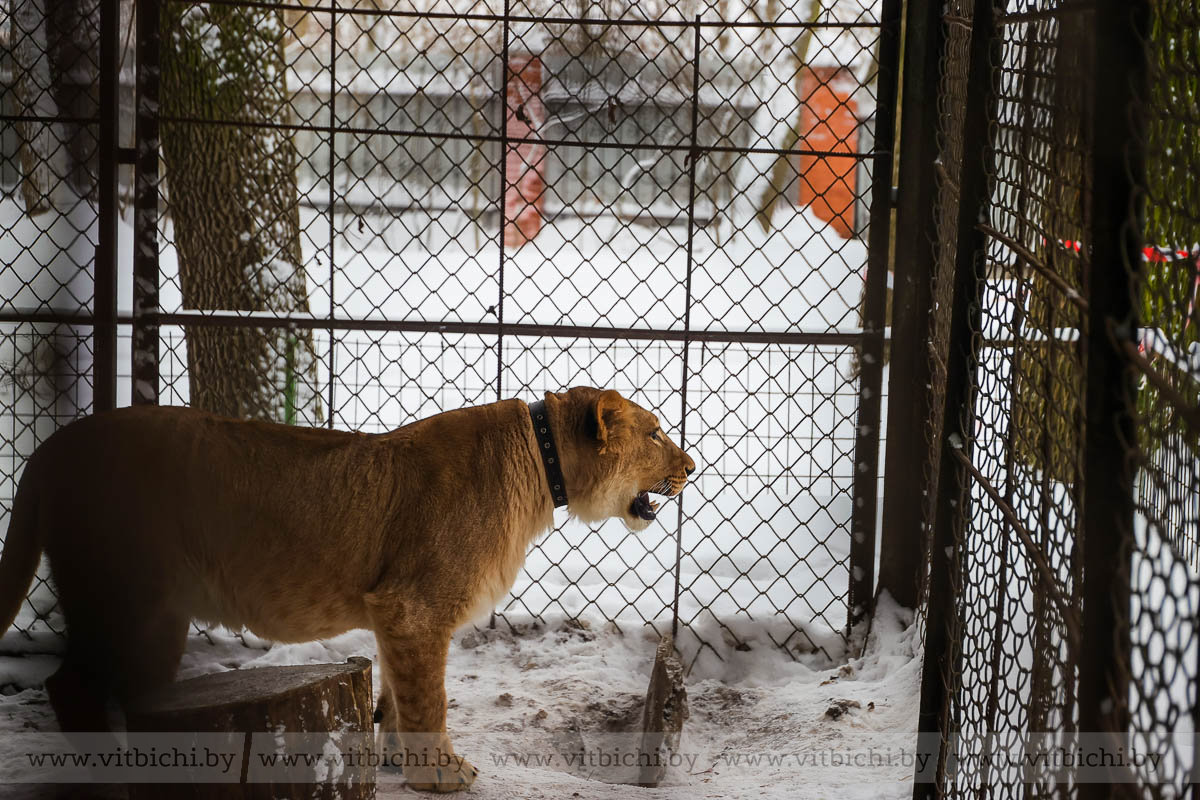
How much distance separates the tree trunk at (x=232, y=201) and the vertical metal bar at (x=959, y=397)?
10.4 ft

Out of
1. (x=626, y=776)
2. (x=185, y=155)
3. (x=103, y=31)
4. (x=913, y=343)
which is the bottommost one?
(x=626, y=776)

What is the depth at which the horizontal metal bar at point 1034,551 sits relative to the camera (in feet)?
6.97

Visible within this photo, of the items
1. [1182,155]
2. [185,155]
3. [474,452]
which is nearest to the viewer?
[1182,155]

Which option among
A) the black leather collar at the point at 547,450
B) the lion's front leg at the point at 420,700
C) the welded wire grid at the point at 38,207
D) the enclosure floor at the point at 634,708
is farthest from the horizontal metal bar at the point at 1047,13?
the welded wire grid at the point at 38,207

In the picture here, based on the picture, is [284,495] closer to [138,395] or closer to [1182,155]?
[138,395]

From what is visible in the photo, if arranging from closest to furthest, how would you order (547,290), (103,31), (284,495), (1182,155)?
(1182,155) → (284,495) → (103,31) → (547,290)

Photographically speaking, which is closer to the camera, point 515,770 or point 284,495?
point 284,495

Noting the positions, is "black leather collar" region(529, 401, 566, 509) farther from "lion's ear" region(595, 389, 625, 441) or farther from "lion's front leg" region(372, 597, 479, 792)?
"lion's front leg" region(372, 597, 479, 792)

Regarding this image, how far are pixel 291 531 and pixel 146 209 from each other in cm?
179

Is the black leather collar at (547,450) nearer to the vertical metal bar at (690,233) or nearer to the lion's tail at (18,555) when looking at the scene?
the vertical metal bar at (690,233)

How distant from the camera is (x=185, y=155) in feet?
16.9

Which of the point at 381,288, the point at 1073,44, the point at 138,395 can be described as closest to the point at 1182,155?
the point at 1073,44

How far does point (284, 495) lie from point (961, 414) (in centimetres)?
206

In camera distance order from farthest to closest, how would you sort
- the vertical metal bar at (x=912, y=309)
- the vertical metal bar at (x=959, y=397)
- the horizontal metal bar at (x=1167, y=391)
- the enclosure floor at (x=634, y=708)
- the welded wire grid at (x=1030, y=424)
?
the vertical metal bar at (x=912, y=309) → the enclosure floor at (x=634, y=708) → the vertical metal bar at (x=959, y=397) → the welded wire grid at (x=1030, y=424) → the horizontal metal bar at (x=1167, y=391)
